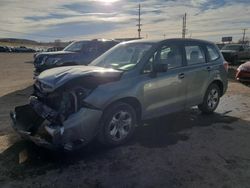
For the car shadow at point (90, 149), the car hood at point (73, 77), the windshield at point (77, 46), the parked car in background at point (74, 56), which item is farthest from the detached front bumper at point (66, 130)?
the windshield at point (77, 46)

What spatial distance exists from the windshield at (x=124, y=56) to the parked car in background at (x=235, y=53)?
1996 centimetres

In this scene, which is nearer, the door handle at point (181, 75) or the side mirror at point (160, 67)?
the side mirror at point (160, 67)

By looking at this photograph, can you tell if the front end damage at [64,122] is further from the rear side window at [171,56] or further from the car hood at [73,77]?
the rear side window at [171,56]

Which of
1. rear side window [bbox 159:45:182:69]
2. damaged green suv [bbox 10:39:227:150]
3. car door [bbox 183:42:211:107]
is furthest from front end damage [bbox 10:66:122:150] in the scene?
car door [bbox 183:42:211:107]

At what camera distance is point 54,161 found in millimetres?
4488

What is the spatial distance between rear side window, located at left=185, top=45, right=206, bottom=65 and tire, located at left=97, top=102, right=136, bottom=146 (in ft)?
6.42

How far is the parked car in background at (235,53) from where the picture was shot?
24.2m

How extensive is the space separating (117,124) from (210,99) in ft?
10.2

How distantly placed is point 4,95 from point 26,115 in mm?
5158

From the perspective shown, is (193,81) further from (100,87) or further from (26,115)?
(26,115)

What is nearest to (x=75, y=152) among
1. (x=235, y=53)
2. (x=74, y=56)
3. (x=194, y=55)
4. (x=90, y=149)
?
(x=90, y=149)

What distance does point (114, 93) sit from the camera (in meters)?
4.74

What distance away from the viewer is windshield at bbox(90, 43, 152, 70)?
18.0ft

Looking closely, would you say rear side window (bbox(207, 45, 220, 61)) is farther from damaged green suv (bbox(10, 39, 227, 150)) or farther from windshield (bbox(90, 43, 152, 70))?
windshield (bbox(90, 43, 152, 70))
